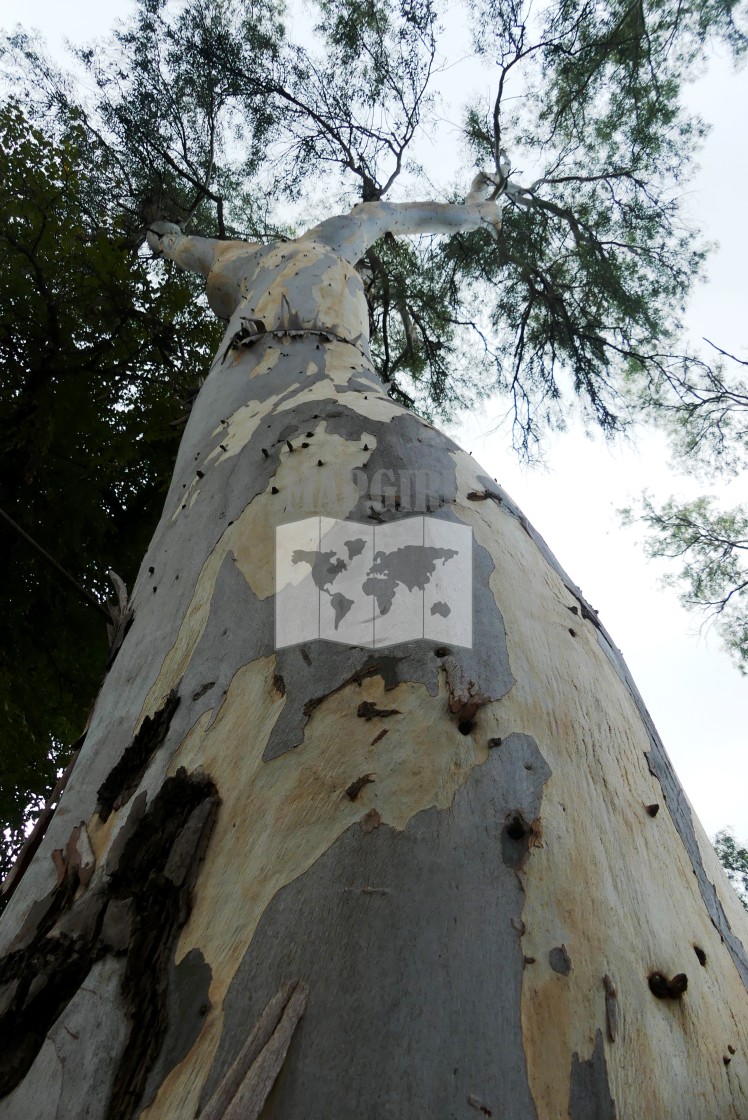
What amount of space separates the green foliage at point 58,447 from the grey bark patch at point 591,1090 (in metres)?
4.29

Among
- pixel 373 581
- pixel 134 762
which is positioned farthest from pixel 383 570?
pixel 134 762

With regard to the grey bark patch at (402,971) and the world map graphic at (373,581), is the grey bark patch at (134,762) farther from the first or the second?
the grey bark patch at (402,971)

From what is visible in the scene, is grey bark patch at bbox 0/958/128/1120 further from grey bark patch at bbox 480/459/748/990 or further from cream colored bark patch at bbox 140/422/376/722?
grey bark patch at bbox 480/459/748/990

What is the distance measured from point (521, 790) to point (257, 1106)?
426 mm

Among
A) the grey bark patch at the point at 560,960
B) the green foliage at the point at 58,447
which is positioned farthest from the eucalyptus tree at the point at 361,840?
the green foliage at the point at 58,447

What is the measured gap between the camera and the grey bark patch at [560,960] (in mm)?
737

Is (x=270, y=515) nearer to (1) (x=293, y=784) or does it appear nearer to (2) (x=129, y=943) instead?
(1) (x=293, y=784)

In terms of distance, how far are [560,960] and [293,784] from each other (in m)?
0.36

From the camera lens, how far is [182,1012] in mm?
752

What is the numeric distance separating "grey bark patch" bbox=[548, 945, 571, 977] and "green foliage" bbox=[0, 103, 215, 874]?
4.21m

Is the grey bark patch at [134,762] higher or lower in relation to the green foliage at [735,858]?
lower

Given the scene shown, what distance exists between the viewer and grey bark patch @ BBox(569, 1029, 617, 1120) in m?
0.65

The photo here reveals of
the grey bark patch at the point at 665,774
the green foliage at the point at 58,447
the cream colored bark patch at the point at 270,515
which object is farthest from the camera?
the green foliage at the point at 58,447

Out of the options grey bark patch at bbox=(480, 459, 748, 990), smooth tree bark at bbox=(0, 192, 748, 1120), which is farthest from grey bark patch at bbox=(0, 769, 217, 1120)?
grey bark patch at bbox=(480, 459, 748, 990)
